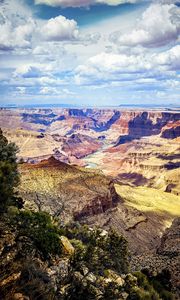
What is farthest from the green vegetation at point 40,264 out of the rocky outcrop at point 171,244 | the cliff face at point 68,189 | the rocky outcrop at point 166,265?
the cliff face at point 68,189

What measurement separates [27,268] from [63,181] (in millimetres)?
91248

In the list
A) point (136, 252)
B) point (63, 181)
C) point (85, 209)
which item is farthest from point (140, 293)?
point (63, 181)

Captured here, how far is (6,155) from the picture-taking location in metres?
31.1

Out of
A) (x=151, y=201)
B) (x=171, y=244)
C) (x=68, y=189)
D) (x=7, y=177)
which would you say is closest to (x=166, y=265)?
(x=171, y=244)

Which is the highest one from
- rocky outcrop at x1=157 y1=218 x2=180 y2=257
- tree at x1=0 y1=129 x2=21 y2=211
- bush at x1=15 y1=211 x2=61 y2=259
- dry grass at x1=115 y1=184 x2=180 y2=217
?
tree at x1=0 y1=129 x2=21 y2=211

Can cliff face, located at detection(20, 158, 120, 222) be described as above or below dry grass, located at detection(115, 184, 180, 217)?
above

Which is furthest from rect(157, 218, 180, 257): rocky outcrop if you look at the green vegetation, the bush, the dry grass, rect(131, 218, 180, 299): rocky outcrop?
the bush

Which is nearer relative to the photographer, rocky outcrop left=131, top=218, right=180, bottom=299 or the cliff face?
rocky outcrop left=131, top=218, right=180, bottom=299

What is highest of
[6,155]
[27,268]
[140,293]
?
[6,155]

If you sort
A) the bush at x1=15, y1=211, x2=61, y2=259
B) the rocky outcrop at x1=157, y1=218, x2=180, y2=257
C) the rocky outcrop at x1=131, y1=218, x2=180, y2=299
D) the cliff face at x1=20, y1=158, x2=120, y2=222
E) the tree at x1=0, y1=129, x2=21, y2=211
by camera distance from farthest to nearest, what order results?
1. the cliff face at x1=20, y1=158, x2=120, y2=222
2. the rocky outcrop at x1=157, y1=218, x2=180, y2=257
3. the rocky outcrop at x1=131, y1=218, x2=180, y2=299
4. the bush at x1=15, y1=211, x2=61, y2=259
5. the tree at x1=0, y1=129, x2=21, y2=211

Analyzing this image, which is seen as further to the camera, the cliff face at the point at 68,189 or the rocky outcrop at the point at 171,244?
the cliff face at the point at 68,189

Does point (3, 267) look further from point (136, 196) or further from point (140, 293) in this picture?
point (136, 196)

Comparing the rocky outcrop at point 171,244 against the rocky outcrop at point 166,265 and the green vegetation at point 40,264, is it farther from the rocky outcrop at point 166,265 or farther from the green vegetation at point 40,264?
the green vegetation at point 40,264

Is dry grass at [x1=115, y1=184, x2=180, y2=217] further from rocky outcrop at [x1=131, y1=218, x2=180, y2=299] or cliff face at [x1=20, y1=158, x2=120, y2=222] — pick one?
rocky outcrop at [x1=131, y1=218, x2=180, y2=299]
